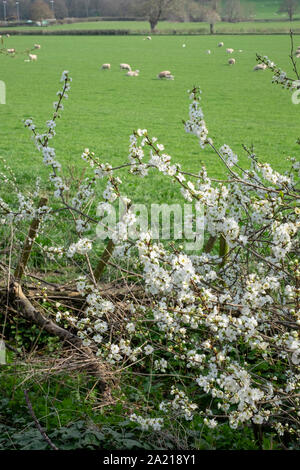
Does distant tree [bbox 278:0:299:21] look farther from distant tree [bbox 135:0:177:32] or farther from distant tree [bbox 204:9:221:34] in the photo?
distant tree [bbox 135:0:177:32]

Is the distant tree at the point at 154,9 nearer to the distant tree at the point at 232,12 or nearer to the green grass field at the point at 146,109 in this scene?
the distant tree at the point at 232,12

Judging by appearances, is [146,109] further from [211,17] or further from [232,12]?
[232,12]

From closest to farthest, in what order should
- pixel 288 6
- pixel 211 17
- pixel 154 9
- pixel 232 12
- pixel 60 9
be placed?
1. pixel 154 9
2. pixel 211 17
3. pixel 232 12
4. pixel 288 6
5. pixel 60 9

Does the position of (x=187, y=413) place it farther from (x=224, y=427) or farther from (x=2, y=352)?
(x=2, y=352)

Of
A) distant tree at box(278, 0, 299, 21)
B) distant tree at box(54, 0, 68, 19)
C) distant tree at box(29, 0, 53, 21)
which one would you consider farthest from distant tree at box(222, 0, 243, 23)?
distant tree at box(29, 0, 53, 21)

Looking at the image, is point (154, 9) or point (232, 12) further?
point (232, 12)

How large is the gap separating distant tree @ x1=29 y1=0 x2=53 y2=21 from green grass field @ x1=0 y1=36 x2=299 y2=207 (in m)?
58.3

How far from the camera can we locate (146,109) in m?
23.6

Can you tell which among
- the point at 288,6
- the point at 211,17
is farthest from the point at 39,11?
the point at 288,6

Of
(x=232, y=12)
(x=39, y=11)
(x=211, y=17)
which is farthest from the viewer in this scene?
(x=232, y=12)

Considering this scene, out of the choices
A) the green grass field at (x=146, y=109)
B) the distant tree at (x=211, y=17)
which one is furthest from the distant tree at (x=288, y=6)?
the green grass field at (x=146, y=109)

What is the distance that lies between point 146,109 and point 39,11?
8683 cm
